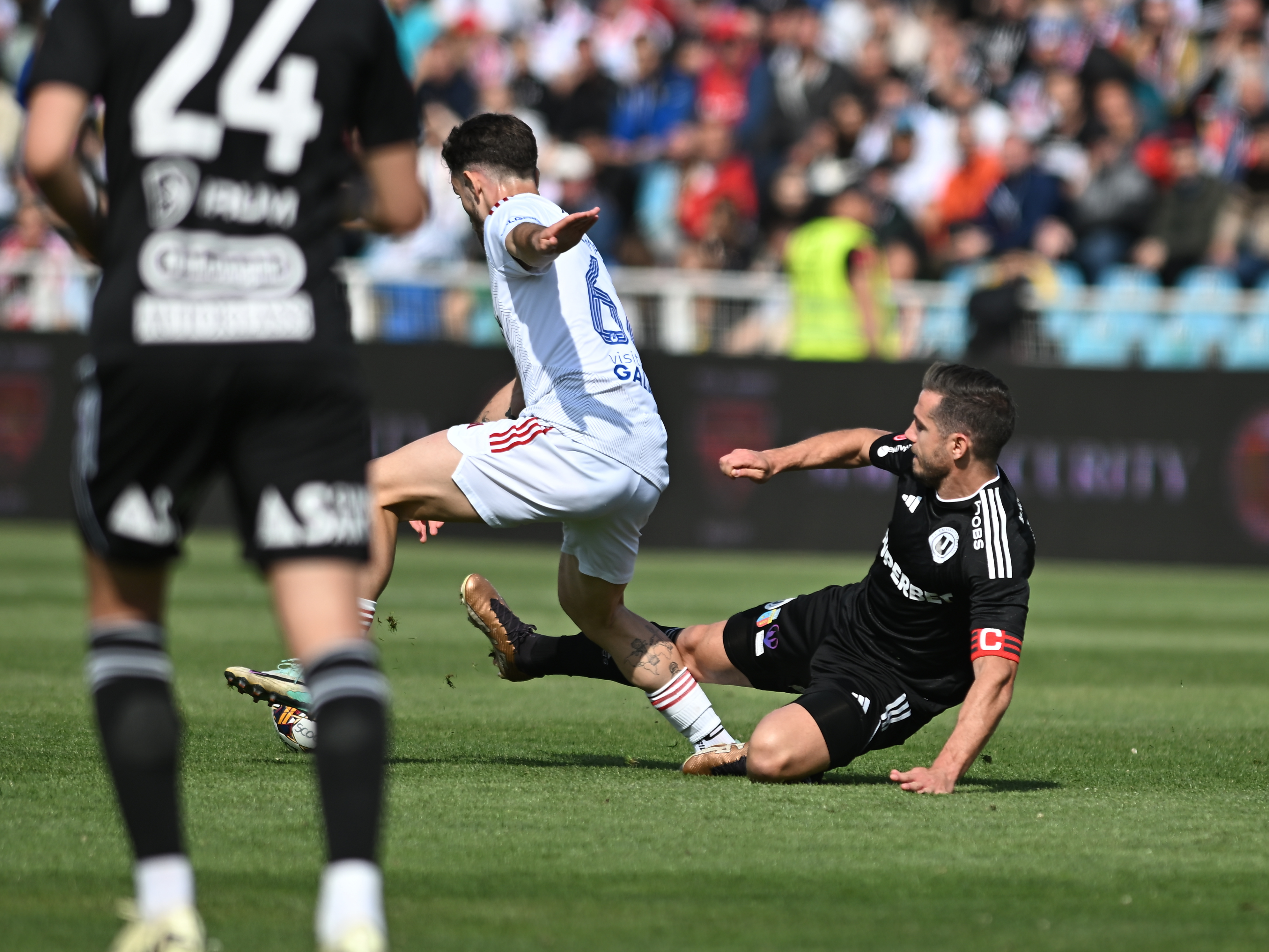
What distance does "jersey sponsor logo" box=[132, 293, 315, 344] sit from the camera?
3682 mm

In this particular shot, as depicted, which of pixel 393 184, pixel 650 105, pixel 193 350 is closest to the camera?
pixel 193 350

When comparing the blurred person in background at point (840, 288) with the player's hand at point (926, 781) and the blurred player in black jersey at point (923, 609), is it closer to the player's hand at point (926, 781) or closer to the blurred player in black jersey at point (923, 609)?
the blurred player in black jersey at point (923, 609)

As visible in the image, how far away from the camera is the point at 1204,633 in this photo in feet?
40.8

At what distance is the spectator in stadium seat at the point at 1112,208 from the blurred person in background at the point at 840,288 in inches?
84.8

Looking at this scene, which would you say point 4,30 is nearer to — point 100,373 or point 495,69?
point 495,69

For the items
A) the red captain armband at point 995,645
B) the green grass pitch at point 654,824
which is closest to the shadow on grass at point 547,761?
the green grass pitch at point 654,824

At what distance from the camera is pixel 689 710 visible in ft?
22.1

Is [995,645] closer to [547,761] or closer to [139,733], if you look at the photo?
[547,761]

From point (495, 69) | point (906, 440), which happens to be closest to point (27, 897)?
point (906, 440)

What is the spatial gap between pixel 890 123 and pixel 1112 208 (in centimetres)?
267

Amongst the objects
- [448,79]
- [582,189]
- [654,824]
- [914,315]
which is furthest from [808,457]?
[448,79]

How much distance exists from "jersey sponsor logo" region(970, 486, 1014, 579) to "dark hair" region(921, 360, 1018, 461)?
5.4 inches

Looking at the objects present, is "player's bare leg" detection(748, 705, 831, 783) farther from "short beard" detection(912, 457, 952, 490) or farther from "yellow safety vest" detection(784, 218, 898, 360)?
"yellow safety vest" detection(784, 218, 898, 360)

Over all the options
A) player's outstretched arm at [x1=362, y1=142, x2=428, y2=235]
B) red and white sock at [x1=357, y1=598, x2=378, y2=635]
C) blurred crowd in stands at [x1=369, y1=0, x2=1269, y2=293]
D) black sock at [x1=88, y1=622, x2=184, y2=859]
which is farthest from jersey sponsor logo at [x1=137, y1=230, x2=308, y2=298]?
blurred crowd in stands at [x1=369, y1=0, x2=1269, y2=293]
